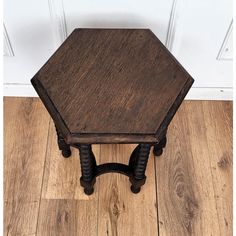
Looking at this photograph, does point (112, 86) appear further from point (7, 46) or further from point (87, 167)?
point (7, 46)

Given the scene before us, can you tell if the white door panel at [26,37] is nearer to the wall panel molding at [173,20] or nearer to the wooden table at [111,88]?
the wooden table at [111,88]

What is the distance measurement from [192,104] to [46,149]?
1.92 feet

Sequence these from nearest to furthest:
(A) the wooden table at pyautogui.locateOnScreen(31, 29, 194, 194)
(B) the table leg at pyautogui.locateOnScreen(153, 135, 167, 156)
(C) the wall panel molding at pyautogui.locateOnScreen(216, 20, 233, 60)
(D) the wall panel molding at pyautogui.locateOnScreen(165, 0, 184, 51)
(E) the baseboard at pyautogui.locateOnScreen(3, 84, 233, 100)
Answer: (A) the wooden table at pyautogui.locateOnScreen(31, 29, 194, 194) → (D) the wall panel molding at pyautogui.locateOnScreen(165, 0, 184, 51) → (C) the wall panel molding at pyautogui.locateOnScreen(216, 20, 233, 60) → (B) the table leg at pyautogui.locateOnScreen(153, 135, 167, 156) → (E) the baseboard at pyautogui.locateOnScreen(3, 84, 233, 100)

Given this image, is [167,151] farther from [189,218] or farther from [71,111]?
[71,111]

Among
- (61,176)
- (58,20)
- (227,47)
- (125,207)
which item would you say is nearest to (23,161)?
(61,176)

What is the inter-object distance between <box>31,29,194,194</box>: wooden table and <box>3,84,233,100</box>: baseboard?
18.1 inches

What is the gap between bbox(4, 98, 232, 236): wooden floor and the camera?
107cm

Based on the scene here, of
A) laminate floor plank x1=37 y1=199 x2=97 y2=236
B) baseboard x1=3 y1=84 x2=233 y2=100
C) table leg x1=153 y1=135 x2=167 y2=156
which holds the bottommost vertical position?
laminate floor plank x1=37 y1=199 x2=97 y2=236

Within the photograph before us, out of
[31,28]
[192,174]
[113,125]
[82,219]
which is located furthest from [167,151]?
[31,28]

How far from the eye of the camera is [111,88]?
81 centimetres

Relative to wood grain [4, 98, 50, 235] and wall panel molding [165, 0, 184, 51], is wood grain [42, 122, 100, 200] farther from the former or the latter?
wall panel molding [165, 0, 184, 51]

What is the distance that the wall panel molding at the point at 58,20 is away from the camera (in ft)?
3.10

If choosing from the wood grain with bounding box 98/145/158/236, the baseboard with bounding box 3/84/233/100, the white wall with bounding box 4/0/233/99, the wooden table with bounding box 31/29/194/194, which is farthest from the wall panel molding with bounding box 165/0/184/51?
the wood grain with bounding box 98/145/158/236

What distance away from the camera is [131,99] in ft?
2.62
